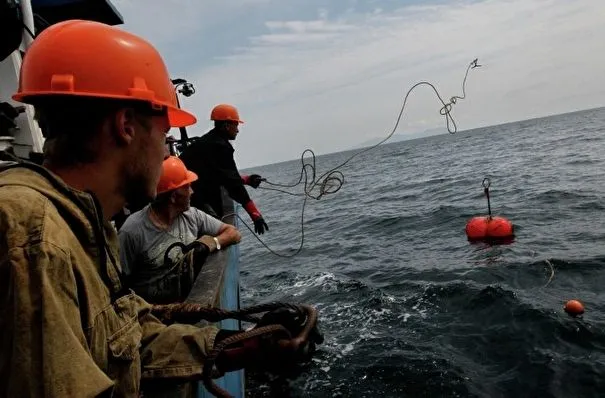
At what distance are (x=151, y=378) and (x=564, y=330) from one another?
5.75 meters

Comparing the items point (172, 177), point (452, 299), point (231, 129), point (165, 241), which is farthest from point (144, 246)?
point (452, 299)

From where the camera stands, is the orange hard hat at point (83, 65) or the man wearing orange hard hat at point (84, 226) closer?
the man wearing orange hard hat at point (84, 226)

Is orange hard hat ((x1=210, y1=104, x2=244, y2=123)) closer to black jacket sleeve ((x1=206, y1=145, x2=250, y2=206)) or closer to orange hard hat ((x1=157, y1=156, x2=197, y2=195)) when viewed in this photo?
black jacket sleeve ((x1=206, y1=145, x2=250, y2=206))

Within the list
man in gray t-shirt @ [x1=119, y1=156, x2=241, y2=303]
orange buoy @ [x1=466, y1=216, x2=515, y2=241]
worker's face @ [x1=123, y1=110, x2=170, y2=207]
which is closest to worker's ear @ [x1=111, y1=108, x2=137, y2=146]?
worker's face @ [x1=123, y1=110, x2=170, y2=207]

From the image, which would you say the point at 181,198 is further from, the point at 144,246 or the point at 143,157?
the point at 143,157

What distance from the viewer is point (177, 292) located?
363cm

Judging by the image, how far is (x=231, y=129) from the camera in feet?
22.2

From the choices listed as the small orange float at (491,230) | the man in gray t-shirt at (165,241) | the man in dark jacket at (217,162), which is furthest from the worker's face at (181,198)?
the small orange float at (491,230)

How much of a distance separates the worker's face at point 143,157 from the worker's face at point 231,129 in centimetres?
512

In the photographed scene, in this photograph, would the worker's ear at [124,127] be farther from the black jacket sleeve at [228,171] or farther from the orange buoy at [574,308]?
the orange buoy at [574,308]

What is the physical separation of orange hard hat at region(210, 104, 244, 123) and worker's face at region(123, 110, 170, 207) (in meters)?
5.22

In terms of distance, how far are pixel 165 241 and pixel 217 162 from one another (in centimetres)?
277

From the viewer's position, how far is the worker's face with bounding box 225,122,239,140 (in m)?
6.72

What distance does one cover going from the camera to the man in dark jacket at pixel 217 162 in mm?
6430
